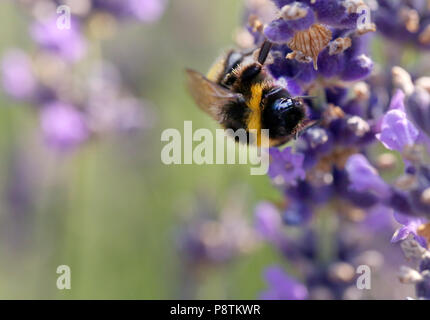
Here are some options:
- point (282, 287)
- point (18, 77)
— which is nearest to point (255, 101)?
point (282, 287)

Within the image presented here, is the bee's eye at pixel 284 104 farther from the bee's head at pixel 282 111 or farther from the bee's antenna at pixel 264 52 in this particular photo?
the bee's antenna at pixel 264 52

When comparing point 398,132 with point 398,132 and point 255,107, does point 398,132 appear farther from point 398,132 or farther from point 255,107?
point 255,107

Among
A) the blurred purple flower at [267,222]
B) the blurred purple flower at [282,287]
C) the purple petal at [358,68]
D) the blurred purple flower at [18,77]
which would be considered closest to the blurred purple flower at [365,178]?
the purple petal at [358,68]

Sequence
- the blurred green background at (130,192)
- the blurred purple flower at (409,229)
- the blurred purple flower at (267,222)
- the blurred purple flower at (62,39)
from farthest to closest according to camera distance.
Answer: the blurred green background at (130,192)
the blurred purple flower at (62,39)
the blurred purple flower at (267,222)
the blurred purple flower at (409,229)

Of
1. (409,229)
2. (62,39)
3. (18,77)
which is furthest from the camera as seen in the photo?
(18,77)

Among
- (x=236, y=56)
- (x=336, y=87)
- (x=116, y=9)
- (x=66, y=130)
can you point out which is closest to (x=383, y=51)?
(x=336, y=87)

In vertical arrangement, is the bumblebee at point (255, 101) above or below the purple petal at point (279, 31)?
below
